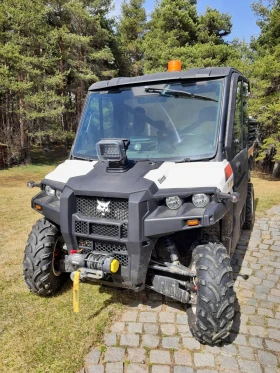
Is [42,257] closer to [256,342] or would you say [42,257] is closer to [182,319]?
[182,319]

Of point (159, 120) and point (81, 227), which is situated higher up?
point (159, 120)

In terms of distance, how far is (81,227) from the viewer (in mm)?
2857

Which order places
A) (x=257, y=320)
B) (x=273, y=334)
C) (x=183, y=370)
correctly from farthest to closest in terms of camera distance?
(x=257, y=320) < (x=273, y=334) < (x=183, y=370)

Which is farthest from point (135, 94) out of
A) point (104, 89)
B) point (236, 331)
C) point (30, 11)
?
point (30, 11)

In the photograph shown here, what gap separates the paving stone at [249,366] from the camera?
8.31 feet

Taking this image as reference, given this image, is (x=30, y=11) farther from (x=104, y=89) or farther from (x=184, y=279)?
(x=184, y=279)

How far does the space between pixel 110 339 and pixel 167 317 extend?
2.17 feet

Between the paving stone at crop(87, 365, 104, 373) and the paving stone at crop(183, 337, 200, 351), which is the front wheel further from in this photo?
the paving stone at crop(87, 365, 104, 373)

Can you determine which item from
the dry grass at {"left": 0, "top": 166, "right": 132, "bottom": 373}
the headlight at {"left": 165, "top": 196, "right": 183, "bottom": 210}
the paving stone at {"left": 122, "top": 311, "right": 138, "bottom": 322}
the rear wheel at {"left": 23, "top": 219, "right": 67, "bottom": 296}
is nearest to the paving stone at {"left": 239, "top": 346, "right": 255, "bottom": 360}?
the paving stone at {"left": 122, "top": 311, "right": 138, "bottom": 322}

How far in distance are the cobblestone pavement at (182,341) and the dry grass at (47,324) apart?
0.56 ft

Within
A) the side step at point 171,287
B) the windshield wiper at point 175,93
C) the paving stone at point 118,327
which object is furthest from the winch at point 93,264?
the windshield wiper at point 175,93

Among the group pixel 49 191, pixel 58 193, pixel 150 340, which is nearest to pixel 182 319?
pixel 150 340

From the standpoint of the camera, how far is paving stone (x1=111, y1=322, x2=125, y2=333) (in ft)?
9.97

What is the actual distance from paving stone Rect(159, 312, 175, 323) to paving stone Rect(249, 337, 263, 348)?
2.50 feet
